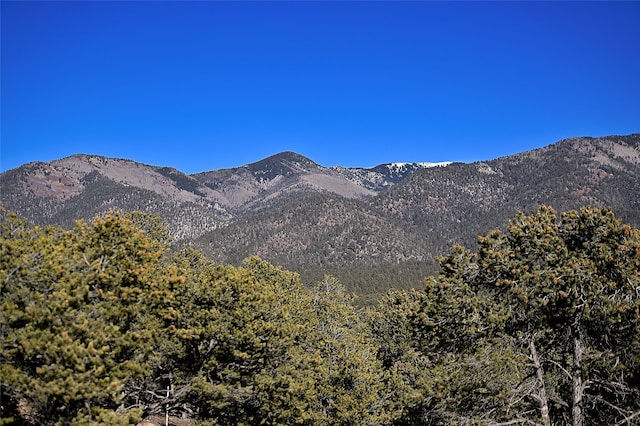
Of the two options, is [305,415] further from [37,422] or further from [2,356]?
[2,356]

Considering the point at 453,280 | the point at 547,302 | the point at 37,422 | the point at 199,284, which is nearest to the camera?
the point at 37,422

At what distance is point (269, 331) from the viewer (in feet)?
60.3

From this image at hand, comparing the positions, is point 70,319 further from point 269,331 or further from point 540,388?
point 540,388

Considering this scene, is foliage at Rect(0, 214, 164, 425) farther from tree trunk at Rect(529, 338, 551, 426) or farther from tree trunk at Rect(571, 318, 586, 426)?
tree trunk at Rect(571, 318, 586, 426)

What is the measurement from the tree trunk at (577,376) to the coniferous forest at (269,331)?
0.20 feet

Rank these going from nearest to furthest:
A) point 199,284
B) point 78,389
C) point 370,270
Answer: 1. point 78,389
2. point 199,284
3. point 370,270

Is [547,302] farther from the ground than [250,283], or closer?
closer

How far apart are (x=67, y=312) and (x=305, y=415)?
11.6 m

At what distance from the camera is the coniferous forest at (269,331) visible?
39.6ft

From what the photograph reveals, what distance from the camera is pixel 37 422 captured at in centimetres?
1381

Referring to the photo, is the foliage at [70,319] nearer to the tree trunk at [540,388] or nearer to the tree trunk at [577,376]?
the tree trunk at [540,388]

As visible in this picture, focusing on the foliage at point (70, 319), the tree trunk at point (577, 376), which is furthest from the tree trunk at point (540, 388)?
the foliage at point (70, 319)

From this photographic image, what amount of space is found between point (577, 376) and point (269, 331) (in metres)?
10.8

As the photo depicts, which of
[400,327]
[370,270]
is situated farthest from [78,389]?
[370,270]
